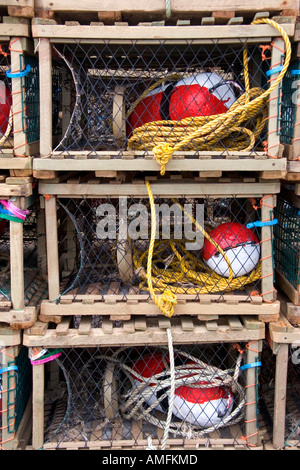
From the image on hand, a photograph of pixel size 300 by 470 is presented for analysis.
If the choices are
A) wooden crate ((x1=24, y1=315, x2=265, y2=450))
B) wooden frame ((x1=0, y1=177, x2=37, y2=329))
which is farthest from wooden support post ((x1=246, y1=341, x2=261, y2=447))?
wooden frame ((x1=0, y1=177, x2=37, y2=329))

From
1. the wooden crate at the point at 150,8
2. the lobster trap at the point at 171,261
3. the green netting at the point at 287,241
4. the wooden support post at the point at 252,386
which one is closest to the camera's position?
the wooden crate at the point at 150,8

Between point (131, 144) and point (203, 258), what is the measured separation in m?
0.80

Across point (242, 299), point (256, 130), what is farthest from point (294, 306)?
point (256, 130)

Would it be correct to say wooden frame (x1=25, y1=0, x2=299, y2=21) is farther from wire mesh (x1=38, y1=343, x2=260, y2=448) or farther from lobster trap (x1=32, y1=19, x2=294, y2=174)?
wire mesh (x1=38, y1=343, x2=260, y2=448)

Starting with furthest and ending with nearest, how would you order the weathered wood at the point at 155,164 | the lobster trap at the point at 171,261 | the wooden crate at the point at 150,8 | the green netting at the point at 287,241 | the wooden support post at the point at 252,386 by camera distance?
the green netting at the point at 287,241 < the wooden support post at the point at 252,386 < the lobster trap at the point at 171,261 < the weathered wood at the point at 155,164 < the wooden crate at the point at 150,8

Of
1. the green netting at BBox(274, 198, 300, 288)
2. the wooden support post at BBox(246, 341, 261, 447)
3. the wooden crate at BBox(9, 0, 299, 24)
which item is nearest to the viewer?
the wooden crate at BBox(9, 0, 299, 24)

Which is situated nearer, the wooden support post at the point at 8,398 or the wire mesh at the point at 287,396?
the wooden support post at the point at 8,398

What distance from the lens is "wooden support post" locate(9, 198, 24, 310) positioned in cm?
241

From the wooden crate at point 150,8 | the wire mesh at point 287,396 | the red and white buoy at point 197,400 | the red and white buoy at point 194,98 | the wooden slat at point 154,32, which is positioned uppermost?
the wooden crate at point 150,8

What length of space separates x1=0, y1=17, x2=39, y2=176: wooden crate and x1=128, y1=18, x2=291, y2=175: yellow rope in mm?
563

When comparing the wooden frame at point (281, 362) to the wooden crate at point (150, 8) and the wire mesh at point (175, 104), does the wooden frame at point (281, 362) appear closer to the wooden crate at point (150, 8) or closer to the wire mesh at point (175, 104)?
the wire mesh at point (175, 104)

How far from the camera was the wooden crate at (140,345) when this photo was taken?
2488mm

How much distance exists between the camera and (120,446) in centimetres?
254

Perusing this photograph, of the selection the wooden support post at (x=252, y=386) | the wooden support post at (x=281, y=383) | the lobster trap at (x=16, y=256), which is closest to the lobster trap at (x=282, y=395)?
the wooden support post at (x=281, y=383)
